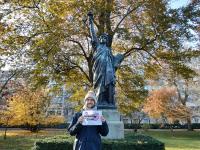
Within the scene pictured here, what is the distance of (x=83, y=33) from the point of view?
2053cm

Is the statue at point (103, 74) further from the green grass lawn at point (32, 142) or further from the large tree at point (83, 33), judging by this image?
the green grass lawn at point (32, 142)

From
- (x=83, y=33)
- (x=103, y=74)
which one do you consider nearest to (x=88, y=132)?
(x=103, y=74)

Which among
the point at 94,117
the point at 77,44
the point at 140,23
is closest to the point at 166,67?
the point at 140,23

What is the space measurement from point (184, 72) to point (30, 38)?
26.5ft

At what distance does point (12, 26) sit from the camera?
1961cm

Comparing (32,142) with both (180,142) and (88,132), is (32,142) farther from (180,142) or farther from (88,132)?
(88,132)

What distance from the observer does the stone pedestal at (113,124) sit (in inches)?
537

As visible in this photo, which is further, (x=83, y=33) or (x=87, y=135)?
(x=83, y=33)

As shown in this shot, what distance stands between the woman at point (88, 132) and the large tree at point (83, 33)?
13.1m

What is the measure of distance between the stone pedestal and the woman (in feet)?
25.4

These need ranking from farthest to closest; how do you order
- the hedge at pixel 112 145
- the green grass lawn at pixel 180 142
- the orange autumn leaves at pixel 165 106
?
the orange autumn leaves at pixel 165 106, the green grass lawn at pixel 180 142, the hedge at pixel 112 145

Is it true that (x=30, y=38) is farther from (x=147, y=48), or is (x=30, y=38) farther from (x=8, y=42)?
(x=147, y=48)

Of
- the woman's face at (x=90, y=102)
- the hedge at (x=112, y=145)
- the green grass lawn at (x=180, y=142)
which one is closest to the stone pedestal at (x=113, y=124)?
the hedge at (x=112, y=145)

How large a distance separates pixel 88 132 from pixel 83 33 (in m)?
15.0
